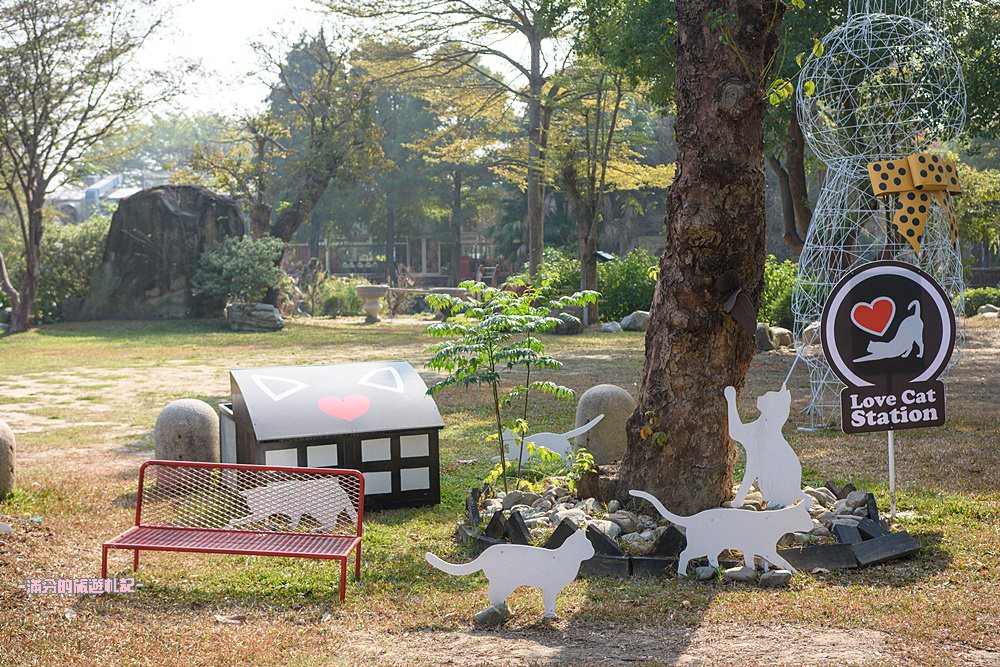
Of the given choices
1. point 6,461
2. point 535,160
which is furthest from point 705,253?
point 535,160

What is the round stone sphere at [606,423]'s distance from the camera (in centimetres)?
809

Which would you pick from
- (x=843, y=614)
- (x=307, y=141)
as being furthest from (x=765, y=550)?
(x=307, y=141)

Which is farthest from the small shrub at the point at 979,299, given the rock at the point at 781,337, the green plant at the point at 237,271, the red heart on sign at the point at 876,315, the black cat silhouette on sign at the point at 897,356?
the red heart on sign at the point at 876,315

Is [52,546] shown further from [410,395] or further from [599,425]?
[599,425]

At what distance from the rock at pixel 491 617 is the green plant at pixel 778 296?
17.1m

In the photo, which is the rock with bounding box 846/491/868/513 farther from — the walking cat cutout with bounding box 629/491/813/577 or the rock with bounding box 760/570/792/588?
the rock with bounding box 760/570/792/588

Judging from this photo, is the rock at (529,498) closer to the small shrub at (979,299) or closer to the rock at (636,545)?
the rock at (636,545)

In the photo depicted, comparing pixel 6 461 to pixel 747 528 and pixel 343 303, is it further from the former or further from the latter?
pixel 343 303

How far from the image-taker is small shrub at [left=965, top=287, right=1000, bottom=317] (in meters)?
28.3

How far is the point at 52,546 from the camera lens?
598 centimetres

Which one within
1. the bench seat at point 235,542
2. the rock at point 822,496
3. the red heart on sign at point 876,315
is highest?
the red heart on sign at point 876,315

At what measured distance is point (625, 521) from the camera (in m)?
5.95

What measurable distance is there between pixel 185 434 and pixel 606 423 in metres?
3.38

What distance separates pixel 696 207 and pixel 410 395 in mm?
2579
